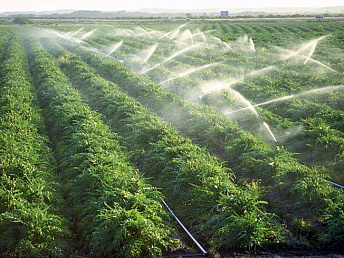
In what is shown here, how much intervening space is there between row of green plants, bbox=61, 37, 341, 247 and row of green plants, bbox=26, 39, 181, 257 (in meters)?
2.08

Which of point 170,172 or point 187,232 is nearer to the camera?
point 187,232

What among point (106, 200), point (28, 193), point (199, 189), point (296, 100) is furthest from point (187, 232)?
point (296, 100)

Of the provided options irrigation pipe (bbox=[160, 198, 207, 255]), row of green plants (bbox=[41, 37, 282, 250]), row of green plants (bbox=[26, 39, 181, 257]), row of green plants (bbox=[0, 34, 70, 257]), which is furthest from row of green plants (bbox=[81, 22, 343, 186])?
row of green plants (bbox=[0, 34, 70, 257])

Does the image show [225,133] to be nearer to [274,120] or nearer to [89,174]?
[274,120]

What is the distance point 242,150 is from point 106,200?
11.3 ft

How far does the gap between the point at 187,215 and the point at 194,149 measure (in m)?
1.77

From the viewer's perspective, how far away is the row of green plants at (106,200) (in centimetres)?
452

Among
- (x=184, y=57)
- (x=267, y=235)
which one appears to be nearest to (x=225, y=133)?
(x=267, y=235)

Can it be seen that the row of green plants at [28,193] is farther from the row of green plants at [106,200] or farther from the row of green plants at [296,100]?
the row of green plants at [296,100]

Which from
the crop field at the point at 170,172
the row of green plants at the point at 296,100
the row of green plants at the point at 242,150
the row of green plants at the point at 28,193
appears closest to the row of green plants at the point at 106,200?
the crop field at the point at 170,172

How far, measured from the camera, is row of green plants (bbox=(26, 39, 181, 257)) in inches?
178

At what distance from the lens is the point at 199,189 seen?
18.4ft

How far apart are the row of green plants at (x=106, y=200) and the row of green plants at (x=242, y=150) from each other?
2.08 m

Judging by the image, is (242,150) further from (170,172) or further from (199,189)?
(199,189)
